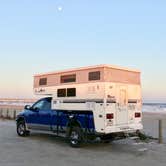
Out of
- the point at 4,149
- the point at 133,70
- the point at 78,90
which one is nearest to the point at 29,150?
the point at 4,149

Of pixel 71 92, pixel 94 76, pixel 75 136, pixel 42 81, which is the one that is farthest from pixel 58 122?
pixel 94 76

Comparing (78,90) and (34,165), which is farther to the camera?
(78,90)

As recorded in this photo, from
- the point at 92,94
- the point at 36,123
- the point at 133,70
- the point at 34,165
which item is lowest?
the point at 34,165

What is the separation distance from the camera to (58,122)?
41.1ft

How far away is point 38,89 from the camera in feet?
44.8

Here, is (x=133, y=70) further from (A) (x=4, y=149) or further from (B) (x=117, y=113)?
(A) (x=4, y=149)

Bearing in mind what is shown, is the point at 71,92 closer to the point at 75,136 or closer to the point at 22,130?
the point at 75,136

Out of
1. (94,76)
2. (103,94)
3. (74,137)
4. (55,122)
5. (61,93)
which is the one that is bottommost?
(74,137)

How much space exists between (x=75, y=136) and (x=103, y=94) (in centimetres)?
192

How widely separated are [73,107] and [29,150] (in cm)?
217

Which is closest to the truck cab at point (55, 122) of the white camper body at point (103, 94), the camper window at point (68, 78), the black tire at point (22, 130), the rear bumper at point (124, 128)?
the black tire at point (22, 130)

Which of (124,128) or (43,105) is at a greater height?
(43,105)

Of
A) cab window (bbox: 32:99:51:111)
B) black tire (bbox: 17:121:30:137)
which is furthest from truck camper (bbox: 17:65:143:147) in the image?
black tire (bbox: 17:121:30:137)

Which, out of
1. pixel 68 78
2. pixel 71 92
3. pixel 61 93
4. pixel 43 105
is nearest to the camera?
pixel 71 92
